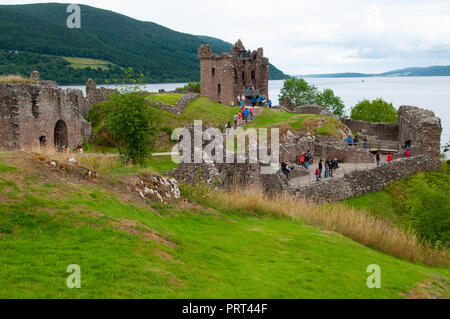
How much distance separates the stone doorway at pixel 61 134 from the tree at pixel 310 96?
190 feet

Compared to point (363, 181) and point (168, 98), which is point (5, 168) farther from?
point (168, 98)

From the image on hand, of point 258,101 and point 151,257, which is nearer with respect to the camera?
point 151,257

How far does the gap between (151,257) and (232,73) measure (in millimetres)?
49451

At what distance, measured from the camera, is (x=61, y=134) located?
34156 millimetres

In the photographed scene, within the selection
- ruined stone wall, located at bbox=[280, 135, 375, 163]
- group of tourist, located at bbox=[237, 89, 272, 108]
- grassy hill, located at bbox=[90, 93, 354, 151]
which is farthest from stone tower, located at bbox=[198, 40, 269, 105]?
ruined stone wall, located at bbox=[280, 135, 375, 163]

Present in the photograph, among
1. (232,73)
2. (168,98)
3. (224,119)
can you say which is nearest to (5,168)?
(224,119)

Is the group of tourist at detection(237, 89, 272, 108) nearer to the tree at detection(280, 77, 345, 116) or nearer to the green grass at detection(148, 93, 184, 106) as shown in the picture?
Result: the green grass at detection(148, 93, 184, 106)

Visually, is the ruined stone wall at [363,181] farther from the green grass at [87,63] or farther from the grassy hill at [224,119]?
the green grass at [87,63]

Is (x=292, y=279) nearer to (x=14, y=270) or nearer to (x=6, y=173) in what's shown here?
(x=14, y=270)

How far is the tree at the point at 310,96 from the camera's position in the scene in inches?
3403

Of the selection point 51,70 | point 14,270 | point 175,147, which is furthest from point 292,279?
point 51,70

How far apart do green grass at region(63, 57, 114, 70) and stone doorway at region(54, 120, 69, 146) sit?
124092 mm

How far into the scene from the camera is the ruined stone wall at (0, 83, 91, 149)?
27.5 metres
